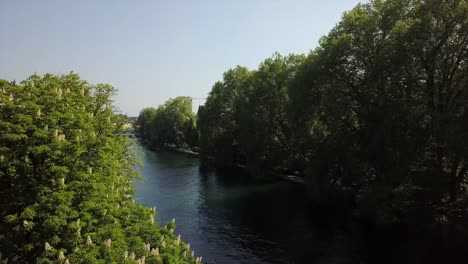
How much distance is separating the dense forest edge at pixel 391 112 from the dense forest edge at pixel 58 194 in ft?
78.0

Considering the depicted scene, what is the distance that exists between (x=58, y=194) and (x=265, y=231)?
22601 mm

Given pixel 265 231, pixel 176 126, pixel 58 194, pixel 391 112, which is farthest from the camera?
pixel 176 126

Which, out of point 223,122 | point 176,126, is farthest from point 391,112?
point 176,126

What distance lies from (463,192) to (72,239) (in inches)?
1313

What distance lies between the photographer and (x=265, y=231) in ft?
109

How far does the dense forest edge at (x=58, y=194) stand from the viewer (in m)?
13.4

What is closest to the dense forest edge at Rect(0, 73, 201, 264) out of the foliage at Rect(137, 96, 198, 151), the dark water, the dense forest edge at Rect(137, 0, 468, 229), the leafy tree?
the dark water

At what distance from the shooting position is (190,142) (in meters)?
118

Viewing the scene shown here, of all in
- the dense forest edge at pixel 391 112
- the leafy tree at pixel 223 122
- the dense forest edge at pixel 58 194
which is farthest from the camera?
the leafy tree at pixel 223 122

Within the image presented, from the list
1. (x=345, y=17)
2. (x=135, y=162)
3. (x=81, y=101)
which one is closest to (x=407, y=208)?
(x=345, y=17)

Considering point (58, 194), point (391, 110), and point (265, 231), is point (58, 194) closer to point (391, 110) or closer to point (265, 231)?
point (265, 231)

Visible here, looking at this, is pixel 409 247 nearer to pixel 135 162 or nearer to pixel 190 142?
pixel 135 162

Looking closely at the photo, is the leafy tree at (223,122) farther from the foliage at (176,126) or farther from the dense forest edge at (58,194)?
the dense forest edge at (58,194)

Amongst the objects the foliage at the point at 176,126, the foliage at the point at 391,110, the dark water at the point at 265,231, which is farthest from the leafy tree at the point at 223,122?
the foliage at the point at 391,110
